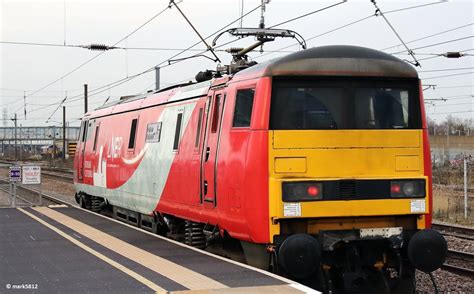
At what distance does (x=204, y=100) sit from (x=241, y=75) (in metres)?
1.46

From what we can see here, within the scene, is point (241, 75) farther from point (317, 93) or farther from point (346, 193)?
point (346, 193)

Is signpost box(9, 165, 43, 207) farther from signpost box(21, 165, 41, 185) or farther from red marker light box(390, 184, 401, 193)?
red marker light box(390, 184, 401, 193)

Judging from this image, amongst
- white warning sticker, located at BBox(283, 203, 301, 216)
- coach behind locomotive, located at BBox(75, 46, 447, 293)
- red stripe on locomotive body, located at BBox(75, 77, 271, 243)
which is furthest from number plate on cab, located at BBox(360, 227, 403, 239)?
red stripe on locomotive body, located at BBox(75, 77, 271, 243)

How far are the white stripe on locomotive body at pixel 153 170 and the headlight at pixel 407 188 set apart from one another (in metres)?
3.92

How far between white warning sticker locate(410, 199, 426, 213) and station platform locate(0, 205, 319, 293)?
2.15m

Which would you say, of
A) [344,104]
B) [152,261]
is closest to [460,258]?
[344,104]

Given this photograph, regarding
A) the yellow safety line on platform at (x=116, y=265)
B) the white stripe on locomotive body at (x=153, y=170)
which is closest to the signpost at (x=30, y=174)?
the white stripe on locomotive body at (x=153, y=170)

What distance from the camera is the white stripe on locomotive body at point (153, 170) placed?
12.0 metres

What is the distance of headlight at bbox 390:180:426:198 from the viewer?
8492 mm

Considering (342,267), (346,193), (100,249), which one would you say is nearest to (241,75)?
(346,193)

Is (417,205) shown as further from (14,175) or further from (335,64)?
(14,175)

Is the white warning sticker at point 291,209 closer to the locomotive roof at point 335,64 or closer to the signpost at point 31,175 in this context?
the locomotive roof at point 335,64

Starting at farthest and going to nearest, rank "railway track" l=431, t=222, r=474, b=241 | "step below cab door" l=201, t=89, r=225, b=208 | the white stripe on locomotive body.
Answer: "railway track" l=431, t=222, r=474, b=241 → the white stripe on locomotive body → "step below cab door" l=201, t=89, r=225, b=208

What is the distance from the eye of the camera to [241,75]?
9.23m
